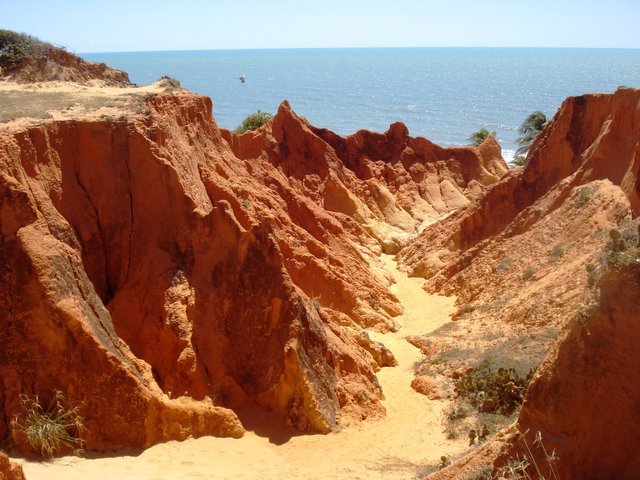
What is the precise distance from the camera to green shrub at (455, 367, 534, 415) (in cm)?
1567

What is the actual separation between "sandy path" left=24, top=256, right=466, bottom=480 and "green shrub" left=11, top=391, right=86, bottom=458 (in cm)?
35

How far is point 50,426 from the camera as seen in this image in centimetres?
1209

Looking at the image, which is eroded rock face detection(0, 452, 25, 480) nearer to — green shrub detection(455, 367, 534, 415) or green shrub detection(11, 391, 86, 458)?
green shrub detection(11, 391, 86, 458)

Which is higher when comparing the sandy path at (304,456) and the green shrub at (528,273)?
the green shrub at (528,273)

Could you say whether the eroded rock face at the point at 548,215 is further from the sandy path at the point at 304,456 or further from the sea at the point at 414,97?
the sea at the point at 414,97

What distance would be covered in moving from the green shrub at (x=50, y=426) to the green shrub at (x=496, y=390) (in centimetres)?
840

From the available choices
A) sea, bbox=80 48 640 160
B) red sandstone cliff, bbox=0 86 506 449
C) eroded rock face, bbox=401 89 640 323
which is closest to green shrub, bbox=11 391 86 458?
red sandstone cliff, bbox=0 86 506 449

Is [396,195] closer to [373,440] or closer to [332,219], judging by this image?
[332,219]

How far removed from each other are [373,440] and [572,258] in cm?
918

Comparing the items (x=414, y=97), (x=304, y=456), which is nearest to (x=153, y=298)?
(x=304, y=456)

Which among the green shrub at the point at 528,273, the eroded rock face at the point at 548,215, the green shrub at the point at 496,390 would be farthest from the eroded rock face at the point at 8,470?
the green shrub at the point at 528,273

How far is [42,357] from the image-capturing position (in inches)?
497

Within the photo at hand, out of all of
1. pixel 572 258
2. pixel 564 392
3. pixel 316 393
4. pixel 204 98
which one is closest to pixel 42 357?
pixel 316 393

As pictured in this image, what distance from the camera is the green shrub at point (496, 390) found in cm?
1567
